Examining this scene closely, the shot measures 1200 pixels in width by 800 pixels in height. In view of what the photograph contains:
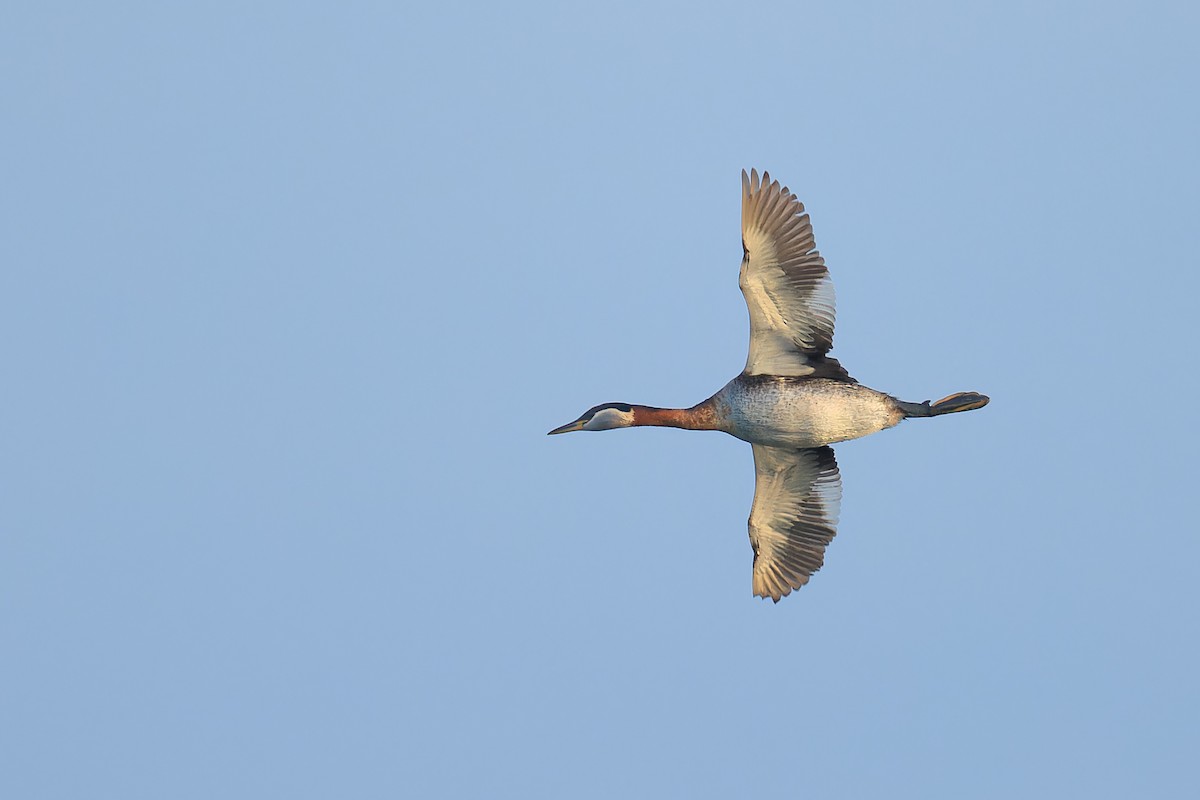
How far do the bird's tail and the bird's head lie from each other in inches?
126

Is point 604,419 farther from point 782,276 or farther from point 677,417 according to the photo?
point 782,276

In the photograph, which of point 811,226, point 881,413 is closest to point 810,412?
point 881,413

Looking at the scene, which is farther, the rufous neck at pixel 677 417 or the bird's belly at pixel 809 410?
the rufous neck at pixel 677 417

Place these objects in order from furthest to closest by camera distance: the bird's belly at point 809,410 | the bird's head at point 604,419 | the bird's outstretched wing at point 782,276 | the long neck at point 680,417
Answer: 1. the bird's head at point 604,419
2. the long neck at point 680,417
3. the bird's belly at point 809,410
4. the bird's outstretched wing at point 782,276

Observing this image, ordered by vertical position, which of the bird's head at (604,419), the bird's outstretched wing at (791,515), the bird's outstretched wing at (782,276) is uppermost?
the bird's outstretched wing at (782,276)

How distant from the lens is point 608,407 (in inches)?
810

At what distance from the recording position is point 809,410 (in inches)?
765

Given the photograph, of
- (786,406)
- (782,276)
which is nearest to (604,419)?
(786,406)

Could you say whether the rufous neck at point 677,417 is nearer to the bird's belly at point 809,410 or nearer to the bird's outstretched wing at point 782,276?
the bird's belly at point 809,410

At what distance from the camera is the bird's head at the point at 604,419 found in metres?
20.5

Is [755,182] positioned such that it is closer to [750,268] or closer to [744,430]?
[750,268]

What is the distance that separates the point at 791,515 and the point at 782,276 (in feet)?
10.7

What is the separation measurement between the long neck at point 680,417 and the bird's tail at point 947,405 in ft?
7.19

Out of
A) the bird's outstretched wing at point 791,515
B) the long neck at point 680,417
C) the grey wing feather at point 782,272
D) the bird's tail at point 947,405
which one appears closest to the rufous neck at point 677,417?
the long neck at point 680,417
